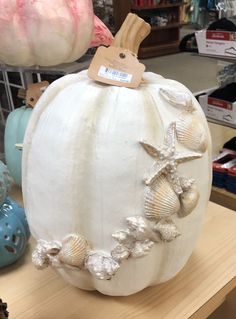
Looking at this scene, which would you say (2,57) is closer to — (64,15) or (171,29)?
(64,15)

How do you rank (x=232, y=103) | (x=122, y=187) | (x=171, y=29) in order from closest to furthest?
(x=122, y=187), (x=232, y=103), (x=171, y=29)

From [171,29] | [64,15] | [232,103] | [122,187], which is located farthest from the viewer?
[171,29]

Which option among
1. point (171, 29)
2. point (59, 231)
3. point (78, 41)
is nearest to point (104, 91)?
point (59, 231)

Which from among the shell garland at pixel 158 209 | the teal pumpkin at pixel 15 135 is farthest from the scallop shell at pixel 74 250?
the teal pumpkin at pixel 15 135

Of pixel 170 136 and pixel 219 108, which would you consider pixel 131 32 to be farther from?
pixel 219 108

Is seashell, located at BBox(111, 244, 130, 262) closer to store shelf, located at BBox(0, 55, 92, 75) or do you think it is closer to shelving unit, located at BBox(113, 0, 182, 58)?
store shelf, located at BBox(0, 55, 92, 75)

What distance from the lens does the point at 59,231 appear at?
0.58 m

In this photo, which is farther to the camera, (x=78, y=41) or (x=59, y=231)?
(x=78, y=41)

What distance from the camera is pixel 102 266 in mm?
562

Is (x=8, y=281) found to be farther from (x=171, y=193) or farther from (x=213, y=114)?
(x=213, y=114)

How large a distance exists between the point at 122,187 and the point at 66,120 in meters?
0.12

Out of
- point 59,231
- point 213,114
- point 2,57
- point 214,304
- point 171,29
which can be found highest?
point 2,57

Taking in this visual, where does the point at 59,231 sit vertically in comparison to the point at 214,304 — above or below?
above

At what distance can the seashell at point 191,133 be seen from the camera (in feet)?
1.83
